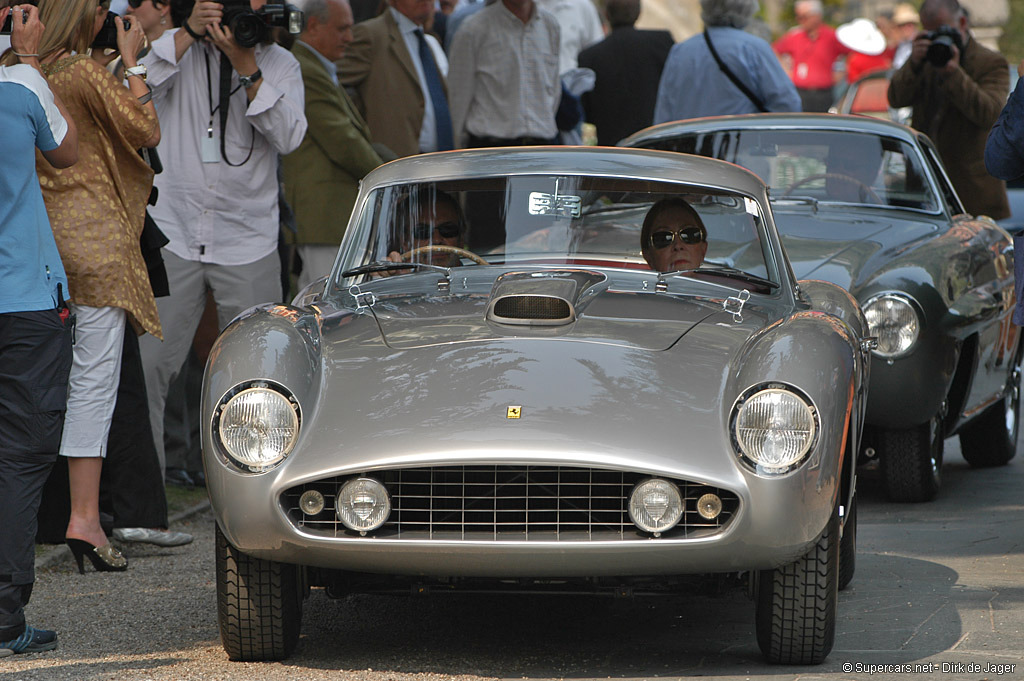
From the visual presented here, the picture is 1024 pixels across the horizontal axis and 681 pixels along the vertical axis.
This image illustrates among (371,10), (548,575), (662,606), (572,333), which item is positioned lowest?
(371,10)

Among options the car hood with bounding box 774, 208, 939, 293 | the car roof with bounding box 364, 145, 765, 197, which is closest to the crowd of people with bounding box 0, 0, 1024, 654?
the car roof with bounding box 364, 145, 765, 197

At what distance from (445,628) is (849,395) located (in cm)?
143

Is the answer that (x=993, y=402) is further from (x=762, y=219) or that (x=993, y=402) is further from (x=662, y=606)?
(x=662, y=606)

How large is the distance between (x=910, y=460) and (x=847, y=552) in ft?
5.59

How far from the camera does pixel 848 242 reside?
6.96 metres

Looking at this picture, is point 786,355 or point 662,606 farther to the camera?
point 662,606

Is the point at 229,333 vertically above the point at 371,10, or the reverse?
the point at 229,333

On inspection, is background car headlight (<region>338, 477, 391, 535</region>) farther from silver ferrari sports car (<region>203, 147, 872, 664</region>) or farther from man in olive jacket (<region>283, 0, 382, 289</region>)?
man in olive jacket (<region>283, 0, 382, 289</region>)

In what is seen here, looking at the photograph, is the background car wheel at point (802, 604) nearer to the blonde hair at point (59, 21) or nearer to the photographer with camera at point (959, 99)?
the blonde hair at point (59, 21)

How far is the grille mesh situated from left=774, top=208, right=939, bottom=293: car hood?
2.27 m

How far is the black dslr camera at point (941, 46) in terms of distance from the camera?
29.7ft

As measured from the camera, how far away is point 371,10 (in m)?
13.8

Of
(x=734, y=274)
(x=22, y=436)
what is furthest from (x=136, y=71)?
(x=734, y=274)

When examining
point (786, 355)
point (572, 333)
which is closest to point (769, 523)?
point (786, 355)
